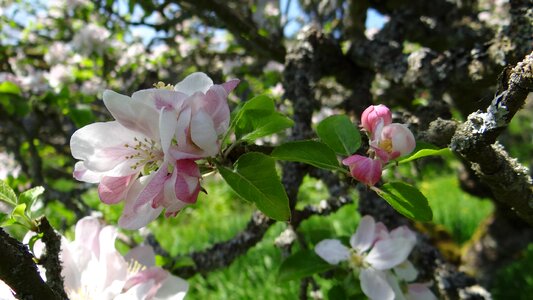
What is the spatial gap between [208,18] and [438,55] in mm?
600

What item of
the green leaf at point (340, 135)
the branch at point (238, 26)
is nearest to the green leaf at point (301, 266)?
the green leaf at point (340, 135)

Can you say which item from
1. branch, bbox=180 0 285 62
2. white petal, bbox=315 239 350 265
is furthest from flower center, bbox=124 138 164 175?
branch, bbox=180 0 285 62

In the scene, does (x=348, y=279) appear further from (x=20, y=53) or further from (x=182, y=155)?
(x=20, y=53)

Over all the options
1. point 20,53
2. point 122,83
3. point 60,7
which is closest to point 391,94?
point 122,83

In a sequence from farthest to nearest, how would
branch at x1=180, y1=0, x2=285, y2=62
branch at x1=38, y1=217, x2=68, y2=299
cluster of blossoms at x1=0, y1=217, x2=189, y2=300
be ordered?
1. branch at x1=180, y1=0, x2=285, y2=62
2. cluster of blossoms at x1=0, y1=217, x2=189, y2=300
3. branch at x1=38, y1=217, x2=68, y2=299

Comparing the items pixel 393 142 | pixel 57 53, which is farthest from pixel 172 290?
pixel 57 53

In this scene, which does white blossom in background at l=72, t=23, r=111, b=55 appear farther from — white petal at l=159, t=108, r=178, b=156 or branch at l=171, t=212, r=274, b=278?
white petal at l=159, t=108, r=178, b=156

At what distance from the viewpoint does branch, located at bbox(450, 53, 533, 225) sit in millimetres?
525

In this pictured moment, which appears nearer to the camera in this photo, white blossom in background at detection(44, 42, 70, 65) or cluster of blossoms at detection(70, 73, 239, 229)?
cluster of blossoms at detection(70, 73, 239, 229)

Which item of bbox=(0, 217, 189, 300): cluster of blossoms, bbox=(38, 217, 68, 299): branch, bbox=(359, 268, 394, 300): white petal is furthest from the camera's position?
bbox=(359, 268, 394, 300): white petal

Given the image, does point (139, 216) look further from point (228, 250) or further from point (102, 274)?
point (228, 250)

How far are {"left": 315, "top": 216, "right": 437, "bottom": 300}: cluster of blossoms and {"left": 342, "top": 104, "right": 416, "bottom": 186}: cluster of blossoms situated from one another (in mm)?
346

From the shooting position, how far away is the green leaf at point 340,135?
2.14 feet

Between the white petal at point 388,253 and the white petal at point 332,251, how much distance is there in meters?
0.04
